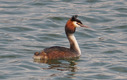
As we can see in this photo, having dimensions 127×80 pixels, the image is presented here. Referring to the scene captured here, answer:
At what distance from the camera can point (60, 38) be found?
16812 mm

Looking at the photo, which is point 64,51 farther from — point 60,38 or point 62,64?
point 60,38

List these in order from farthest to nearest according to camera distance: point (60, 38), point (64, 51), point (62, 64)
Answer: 1. point (60, 38)
2. point (64, 51)
3. point (62, 64)

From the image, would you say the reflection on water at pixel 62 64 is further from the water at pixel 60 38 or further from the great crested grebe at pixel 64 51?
the great crested grebe at pixel 64 51

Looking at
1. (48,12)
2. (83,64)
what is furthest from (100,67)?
(48,12)

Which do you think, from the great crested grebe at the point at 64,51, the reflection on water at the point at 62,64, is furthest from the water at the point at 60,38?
the great crested grebe at the point at 64,51

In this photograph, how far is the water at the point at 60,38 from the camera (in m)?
12.6

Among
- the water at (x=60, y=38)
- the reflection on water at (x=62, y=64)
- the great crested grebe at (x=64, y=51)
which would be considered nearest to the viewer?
the water at (x=60, y=38)

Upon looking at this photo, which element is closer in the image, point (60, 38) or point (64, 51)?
point (64, 51)

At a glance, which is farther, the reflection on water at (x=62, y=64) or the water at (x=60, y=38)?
the reflection on water at (x=62, y=64)

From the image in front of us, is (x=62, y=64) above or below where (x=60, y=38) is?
below

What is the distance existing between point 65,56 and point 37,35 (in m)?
3.34

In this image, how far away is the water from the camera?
12.6m

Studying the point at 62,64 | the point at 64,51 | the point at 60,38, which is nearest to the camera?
the point at 62,64

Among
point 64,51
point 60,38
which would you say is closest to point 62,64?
point 64,51
